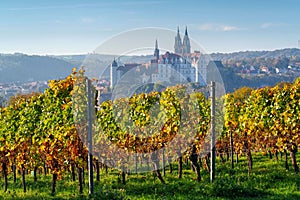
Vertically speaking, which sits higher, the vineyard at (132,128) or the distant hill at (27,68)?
the distant hill at (27,68)

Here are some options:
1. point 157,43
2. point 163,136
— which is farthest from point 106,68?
point 163,136

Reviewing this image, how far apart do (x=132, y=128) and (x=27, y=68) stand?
169100 millimetres

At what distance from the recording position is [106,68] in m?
7.70

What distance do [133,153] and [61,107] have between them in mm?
2414

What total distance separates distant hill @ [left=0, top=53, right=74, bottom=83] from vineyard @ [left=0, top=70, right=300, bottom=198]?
15081 centimetres

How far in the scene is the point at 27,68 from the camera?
169m

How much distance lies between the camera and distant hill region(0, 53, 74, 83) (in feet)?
531

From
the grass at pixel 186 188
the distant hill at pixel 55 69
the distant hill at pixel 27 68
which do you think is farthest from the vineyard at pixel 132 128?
the distant hill at pixel 27 68

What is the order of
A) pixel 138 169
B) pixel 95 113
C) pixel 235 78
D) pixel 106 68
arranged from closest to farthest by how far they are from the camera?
pixel 106 68, pixel 95 113, pixel 138 169, pixel 235 78

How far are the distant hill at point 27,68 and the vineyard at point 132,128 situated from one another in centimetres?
15081

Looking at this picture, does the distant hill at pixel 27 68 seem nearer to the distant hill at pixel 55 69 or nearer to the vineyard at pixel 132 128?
the distant hill at pixel 55 69

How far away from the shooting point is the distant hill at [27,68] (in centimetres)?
16186

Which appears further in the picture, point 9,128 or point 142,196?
point 9,128

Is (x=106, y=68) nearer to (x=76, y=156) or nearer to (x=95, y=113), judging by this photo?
(x=95, y=113)
